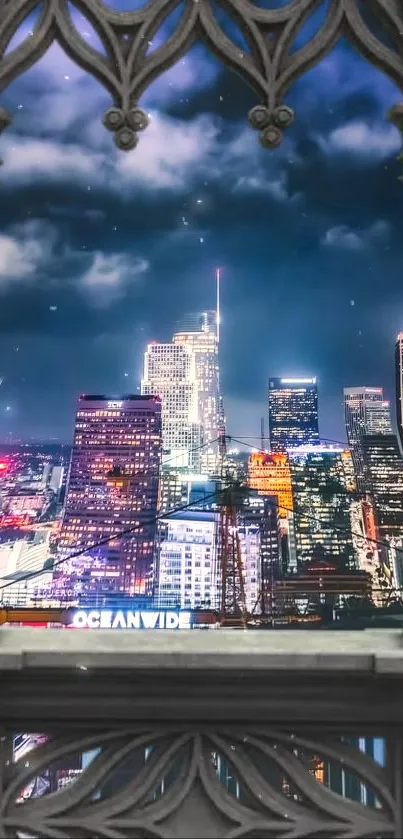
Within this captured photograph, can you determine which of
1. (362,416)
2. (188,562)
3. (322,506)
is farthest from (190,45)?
(188,562)

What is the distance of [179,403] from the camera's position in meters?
17.5

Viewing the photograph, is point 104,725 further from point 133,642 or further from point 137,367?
point 137,367

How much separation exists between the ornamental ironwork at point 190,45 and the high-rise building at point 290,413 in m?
15.8

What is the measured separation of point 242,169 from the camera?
56.9ft

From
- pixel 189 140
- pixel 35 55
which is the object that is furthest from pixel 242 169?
pixel 35 55

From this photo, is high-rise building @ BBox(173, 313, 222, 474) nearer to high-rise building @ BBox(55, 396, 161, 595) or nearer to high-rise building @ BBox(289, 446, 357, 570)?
high-rise building @ BBox(55, 396, 161, 595)

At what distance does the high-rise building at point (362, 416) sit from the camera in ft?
52.6

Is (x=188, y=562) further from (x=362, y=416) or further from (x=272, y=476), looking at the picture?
(x=362, y=416)

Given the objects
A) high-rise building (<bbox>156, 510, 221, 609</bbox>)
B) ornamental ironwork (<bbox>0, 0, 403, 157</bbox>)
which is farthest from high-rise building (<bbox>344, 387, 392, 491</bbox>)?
ornamental ironwork (<bbox>0, 0, 403, 157</bbox>)

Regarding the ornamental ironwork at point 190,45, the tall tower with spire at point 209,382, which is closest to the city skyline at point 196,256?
the tall tower with spire at point 209,382

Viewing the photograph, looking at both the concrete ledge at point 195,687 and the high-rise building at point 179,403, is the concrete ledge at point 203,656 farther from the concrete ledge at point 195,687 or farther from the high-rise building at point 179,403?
the high-rise building at point 179,403

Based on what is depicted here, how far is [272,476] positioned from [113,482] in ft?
17.3

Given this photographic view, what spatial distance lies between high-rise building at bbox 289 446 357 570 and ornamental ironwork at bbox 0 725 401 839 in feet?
53.7

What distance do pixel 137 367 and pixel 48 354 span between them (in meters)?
2.86
